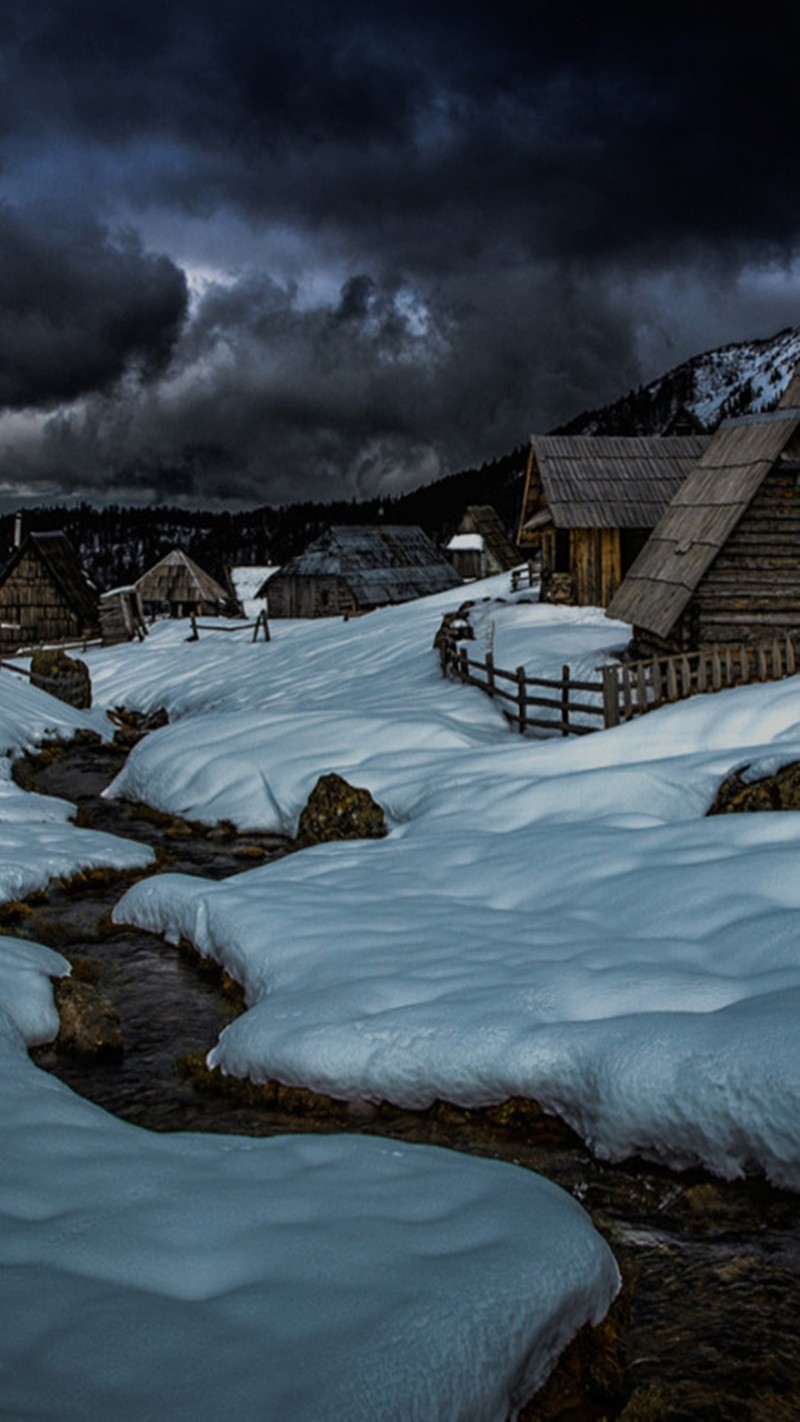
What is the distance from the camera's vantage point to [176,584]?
6444cm

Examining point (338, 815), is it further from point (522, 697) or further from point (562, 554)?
point (562, 554)

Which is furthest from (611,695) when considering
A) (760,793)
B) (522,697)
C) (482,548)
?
(482,548)

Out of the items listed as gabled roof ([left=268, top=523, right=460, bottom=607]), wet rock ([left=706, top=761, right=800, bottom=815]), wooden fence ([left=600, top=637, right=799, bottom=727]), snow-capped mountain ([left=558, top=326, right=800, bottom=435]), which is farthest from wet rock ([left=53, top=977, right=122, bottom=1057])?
snow-capped mountain ([left=558, top=326, right=800, bottom=435])

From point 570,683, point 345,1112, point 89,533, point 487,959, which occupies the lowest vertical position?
point 345,1112

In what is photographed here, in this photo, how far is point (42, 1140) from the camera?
524 centimetres

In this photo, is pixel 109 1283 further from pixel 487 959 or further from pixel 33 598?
pixel 33 598

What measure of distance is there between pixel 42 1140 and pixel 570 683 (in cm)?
1415

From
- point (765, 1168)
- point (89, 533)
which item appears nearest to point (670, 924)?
point (765, 1168)

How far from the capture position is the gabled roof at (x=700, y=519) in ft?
60.0

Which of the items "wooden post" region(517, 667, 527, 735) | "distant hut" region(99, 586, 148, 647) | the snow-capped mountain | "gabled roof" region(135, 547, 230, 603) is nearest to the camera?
"wooden post" region(517, 667, 527, 735)

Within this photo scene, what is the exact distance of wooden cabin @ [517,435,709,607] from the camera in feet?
101

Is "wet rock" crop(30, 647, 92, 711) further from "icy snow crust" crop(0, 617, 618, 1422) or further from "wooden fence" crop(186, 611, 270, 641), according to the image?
"icy snow crust" crop(0, 617, 618, 1422)

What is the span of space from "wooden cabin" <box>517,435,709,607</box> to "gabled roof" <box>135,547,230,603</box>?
1370 inches

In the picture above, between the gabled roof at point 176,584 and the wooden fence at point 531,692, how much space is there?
131 feet
